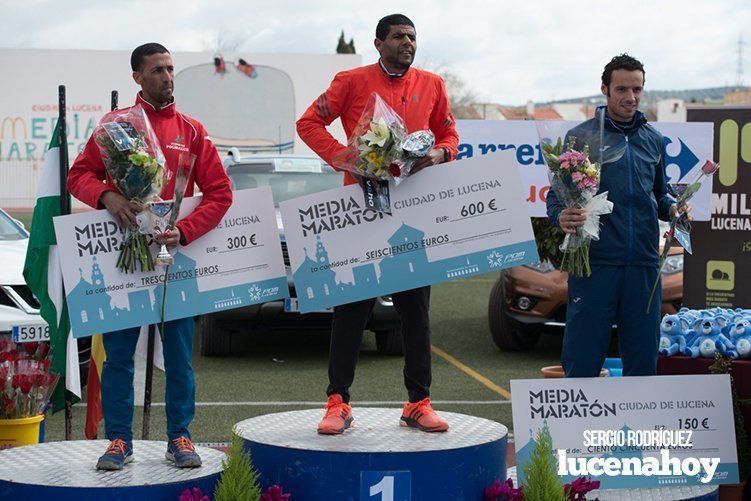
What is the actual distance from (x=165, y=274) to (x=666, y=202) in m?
2.36

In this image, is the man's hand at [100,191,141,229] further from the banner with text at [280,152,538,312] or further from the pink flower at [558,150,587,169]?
the pink flower at [558,150,587,169]

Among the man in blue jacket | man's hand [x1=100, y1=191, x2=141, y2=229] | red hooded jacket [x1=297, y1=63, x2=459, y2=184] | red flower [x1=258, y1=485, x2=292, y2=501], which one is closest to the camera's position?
red flower [x1=258, y1=485, x2=292, y2=501]

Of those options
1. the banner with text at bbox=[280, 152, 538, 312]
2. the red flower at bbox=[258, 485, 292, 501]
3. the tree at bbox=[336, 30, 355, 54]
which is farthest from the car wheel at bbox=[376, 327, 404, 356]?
the tree at bbox=[336, 30, 355, 54]

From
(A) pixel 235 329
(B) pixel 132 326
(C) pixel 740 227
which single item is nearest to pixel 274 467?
(B) pixel 132 326

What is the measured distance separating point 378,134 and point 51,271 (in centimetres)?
213

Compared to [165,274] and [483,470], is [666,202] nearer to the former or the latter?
[483,470]

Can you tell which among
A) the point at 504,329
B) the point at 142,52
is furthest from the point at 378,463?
the point at 504,329

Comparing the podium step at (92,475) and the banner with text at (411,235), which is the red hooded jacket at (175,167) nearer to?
the banner with text at (411,235)

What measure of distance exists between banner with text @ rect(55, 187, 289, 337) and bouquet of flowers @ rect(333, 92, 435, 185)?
522 millimetres

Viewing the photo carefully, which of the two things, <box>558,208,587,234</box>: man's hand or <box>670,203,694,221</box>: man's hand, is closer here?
<box>558,208,587,234</box>: man's hand

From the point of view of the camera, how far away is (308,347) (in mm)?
11328

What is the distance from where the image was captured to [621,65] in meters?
5.40

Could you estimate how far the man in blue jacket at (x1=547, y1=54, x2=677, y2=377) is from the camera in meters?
5.36

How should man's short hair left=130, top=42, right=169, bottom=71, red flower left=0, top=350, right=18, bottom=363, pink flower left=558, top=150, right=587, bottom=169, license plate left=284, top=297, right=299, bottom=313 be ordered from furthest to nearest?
license plate left=284, top=297, right=299, bottom=313 < red flower left=0, top=350, right=18, bottom=363 < pink flower left=558, top=150, right=587, bottom=169 < man's short hair left=130, top=42, right=169, bottom=71
